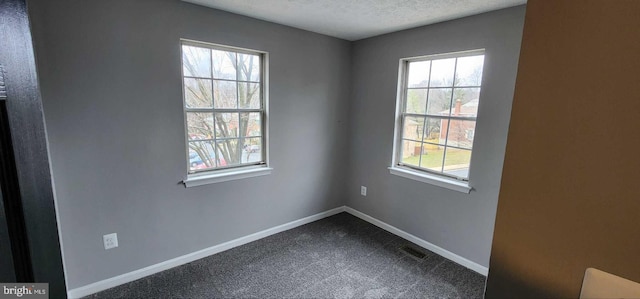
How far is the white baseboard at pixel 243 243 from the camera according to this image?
2.02 metres

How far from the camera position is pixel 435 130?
2.68m

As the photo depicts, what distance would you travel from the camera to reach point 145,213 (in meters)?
2.16

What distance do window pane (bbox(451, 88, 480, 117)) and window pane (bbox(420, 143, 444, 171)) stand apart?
0.39 metres

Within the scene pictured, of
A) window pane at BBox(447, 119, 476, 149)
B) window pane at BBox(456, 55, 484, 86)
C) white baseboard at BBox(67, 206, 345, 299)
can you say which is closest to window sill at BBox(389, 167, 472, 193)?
window pane at BBox(447, 119, 476, 149)

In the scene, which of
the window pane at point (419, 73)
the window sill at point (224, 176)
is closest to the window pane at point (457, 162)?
the window pane at point (419, 73)

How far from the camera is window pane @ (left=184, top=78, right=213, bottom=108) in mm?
2283

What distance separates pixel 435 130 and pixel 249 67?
6.44ft

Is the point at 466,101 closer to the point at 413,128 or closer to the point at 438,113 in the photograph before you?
the point at 438,113

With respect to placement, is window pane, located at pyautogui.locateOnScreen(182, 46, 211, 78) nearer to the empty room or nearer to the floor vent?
the empty room

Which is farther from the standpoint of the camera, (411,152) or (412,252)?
(411,152)

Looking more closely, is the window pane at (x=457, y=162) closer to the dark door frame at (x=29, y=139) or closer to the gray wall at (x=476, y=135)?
the gray wall at (x=476, y=135)

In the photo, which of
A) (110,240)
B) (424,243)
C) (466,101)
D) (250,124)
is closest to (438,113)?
(466,101)

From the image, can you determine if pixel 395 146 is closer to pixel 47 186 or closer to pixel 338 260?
pixel 338 260

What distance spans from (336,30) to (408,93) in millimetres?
1025
